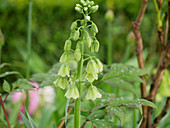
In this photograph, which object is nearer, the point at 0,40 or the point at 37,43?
the point at 0,40

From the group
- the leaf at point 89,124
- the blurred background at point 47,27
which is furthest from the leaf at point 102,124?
the blurred background at point 47,27

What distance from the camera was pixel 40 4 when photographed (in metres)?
3.60

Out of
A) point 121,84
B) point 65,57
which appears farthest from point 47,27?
point 65,57

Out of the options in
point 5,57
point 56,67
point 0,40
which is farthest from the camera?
point 5,57

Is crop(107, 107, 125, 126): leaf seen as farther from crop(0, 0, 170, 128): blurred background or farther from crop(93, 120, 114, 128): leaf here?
crop(0, 0, 170, 128): blurred background

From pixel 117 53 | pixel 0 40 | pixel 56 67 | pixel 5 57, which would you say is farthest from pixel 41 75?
pixel 117 53

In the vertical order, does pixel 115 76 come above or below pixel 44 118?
above

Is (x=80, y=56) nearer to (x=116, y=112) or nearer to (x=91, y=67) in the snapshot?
(x=91, y=67)

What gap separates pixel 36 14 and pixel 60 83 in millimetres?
3013

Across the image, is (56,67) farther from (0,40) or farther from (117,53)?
(117,53)

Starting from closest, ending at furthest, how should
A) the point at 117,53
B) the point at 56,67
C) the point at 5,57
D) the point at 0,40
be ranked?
the point at 56,67 → the point at 0,40 → the point at 5,57 → the point at 117,53

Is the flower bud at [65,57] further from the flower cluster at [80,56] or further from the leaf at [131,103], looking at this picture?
the leaf at [131,103]

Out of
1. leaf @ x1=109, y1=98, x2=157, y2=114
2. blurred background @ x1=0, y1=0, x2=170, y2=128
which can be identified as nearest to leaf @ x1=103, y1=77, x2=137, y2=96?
leaf @ x1=109, y1=98, x2=157, y2=114

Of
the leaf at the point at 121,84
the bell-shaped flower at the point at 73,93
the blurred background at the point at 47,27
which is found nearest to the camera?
the bell-shaped flower at the point at 73,93
